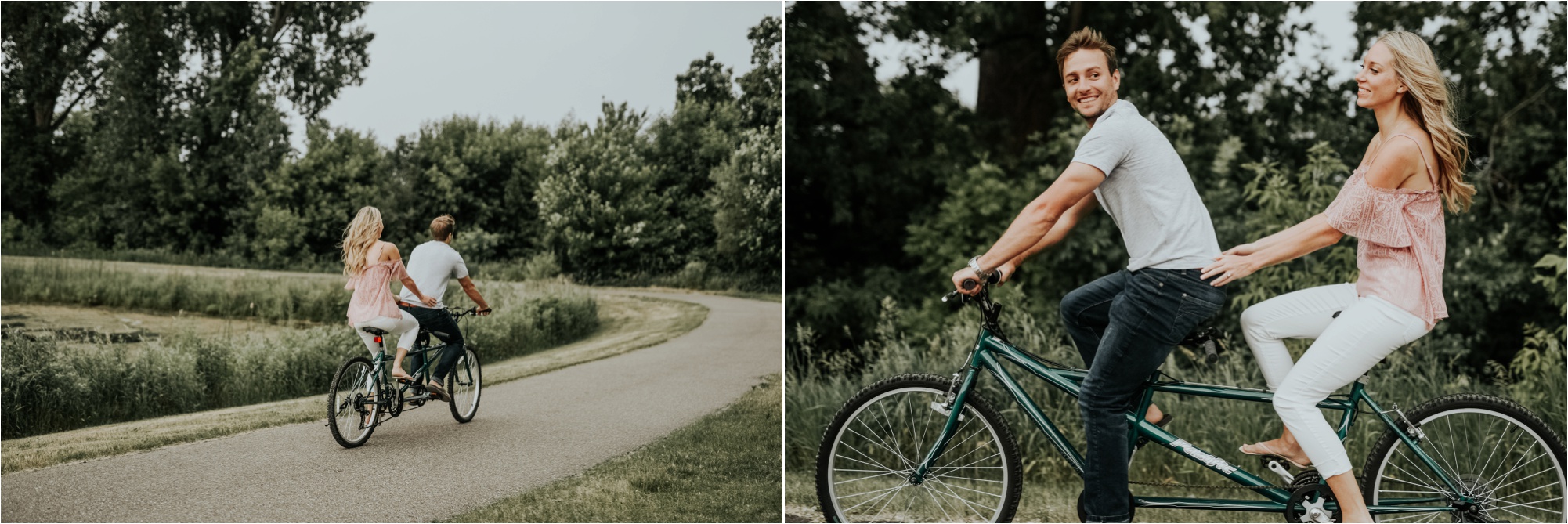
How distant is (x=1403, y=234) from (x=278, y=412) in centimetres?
432

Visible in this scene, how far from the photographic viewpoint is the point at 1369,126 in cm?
803

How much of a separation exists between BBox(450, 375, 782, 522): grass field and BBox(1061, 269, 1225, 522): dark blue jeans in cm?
170

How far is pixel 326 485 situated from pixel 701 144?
7.45 feet

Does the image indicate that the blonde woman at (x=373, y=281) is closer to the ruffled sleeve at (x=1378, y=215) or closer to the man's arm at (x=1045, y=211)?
the man's arm at (x=1045, y=211)

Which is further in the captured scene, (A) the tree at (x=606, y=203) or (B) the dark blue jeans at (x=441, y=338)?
(A) the tree at (x=606, y=203)

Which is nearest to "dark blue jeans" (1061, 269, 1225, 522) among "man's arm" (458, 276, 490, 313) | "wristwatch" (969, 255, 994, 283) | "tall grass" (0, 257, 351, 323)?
"wristwatch" (969, 255, 994, 283)

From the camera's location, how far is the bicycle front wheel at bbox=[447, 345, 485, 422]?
14.7 ft

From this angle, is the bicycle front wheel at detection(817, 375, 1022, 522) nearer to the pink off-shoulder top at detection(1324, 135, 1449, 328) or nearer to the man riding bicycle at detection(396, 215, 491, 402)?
the pink off-shoulder top at detection(1324, 135, 1449, 328)

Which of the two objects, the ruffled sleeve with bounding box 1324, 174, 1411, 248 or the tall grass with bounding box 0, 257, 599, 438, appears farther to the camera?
the tall grass with bounding box 0, 257, 599, 438

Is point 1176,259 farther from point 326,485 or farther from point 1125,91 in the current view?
point 1125,91

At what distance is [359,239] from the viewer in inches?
173

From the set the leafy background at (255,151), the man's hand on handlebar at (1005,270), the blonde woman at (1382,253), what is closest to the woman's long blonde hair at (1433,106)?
the blonde woman at (1382,253)

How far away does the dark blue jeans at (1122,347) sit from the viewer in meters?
2.90

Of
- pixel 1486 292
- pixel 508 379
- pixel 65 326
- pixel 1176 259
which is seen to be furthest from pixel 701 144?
pixel 1486 292
